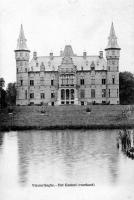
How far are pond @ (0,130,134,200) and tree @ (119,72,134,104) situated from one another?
Answer: 4321 cm

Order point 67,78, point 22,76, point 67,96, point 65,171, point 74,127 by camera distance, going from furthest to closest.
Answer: point 22,76 < point 67,78 < point 67,96 < point 74,127 < point 65,171

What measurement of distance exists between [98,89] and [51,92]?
703cm

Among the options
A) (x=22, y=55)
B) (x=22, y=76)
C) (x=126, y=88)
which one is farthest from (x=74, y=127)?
(x=126, y=88)

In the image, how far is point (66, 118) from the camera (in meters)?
42.8

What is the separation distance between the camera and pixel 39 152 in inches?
888

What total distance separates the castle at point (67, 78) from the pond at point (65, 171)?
37081 mm

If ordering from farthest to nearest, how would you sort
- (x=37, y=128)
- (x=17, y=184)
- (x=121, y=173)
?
(x=37, y=128) → (x=121, y=173) → (x=17, y=184)

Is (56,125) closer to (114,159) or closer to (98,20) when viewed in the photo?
(98,20)

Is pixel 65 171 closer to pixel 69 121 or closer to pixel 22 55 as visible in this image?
pixel 69 121

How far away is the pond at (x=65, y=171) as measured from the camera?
42.9 feet

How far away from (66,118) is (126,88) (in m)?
29.4

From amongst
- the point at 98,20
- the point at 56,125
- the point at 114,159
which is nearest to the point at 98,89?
the point at 56,125

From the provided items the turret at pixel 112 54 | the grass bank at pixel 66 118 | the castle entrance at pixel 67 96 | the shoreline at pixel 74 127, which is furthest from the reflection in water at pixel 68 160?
the turret at pixel 112 54

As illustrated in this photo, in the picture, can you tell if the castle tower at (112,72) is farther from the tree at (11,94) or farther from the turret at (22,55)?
the tree at (11,94)
